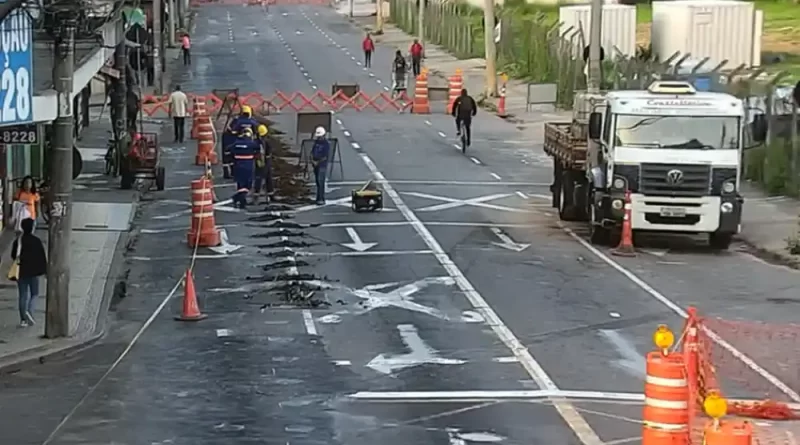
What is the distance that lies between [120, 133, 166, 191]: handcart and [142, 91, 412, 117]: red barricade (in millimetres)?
16975

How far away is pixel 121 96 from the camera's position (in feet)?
121

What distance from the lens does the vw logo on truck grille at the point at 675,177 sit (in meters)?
26.2

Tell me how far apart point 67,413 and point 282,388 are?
7.18 ft

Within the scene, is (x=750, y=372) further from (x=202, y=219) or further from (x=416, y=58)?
(x=416, y=58)

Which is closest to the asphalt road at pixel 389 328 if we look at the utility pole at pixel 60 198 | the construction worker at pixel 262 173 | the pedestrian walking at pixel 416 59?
the utility pole at pixel 60 198

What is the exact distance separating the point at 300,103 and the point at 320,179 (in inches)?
951

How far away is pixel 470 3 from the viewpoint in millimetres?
100062

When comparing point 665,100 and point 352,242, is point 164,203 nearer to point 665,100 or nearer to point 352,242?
point 352,242

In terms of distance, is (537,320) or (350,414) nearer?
(350,414)

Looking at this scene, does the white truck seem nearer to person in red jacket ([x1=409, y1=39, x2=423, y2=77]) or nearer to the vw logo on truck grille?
the vw logo on truck grille

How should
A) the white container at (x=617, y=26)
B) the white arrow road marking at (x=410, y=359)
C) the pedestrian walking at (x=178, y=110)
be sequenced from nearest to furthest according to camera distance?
the white arrow road marking at (x=410, y=359), the pedestrian walking at (x=178, y=110), the white container at (x=617, y=26)

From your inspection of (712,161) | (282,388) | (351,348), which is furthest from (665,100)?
(282,388)

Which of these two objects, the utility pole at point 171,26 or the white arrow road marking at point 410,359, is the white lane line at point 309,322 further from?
the utility pole at point 171,26

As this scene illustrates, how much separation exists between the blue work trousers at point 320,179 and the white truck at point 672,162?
631 cm
